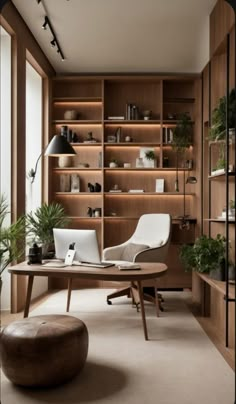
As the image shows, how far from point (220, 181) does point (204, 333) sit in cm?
143

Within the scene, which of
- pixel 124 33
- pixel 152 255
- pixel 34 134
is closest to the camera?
pixel 152 255

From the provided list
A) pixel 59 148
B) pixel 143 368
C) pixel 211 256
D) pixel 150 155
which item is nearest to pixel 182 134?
pixel 150 155

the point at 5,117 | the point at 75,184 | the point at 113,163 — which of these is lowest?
the point at 75,184

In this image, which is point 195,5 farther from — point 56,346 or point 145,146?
point 56,346

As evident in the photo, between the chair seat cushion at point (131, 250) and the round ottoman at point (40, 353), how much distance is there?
96.8 inches

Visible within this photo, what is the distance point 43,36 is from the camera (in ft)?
16.1

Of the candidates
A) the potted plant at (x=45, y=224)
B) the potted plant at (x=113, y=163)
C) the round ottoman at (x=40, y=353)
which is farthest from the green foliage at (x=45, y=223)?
the round ottoman at (x=40, y=353)

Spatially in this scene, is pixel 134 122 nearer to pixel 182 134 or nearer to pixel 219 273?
pixel 182 134

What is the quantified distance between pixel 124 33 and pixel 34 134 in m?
1.82

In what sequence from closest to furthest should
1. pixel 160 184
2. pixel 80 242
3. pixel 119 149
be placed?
pixel 80 242 < pixel 160 184 < pixel 119 149

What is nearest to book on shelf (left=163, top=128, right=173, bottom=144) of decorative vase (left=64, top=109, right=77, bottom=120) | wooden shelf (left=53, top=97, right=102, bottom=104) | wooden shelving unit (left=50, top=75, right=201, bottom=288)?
wooden shelving unit (left=50, top=75, right=201, bottom=288)

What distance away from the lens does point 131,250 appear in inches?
203

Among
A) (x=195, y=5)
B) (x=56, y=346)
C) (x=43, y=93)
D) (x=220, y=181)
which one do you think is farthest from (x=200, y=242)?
(x=43, y=93)

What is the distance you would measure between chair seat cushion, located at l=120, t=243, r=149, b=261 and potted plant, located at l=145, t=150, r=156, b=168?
57.2 inches
